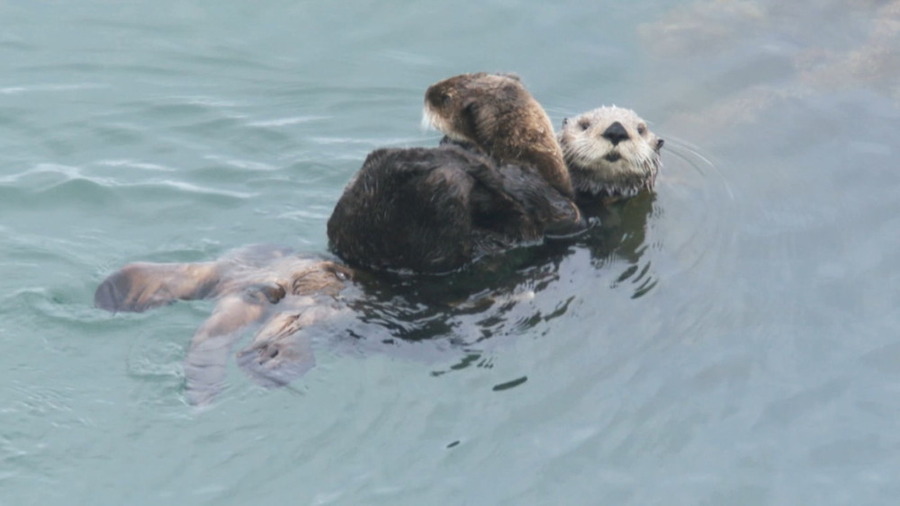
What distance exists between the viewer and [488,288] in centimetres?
624

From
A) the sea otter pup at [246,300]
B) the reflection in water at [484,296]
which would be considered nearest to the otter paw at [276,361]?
the sea otter pup at [246,300]

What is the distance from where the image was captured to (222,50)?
29.3ft

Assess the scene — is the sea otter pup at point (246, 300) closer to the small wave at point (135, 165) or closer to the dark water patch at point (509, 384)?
the dark water patch at point (509, 384)

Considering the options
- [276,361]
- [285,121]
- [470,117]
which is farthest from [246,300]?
[285,121]

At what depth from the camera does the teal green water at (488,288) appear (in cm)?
524

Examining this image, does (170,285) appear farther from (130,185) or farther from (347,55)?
(347,55)

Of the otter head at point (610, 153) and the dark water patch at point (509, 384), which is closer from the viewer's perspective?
the dark water patch at point (509, 384)

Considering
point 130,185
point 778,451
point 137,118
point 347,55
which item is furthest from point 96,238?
point 778,451

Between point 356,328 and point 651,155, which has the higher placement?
point 651,155

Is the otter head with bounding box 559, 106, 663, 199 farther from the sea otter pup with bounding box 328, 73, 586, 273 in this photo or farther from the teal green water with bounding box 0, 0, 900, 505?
the sea otter pup with bounding box 328, 73, 586, 273

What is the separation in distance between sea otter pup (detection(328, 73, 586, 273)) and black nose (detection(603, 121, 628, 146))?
0.42 m

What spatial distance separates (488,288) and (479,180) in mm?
565

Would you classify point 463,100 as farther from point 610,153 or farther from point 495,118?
point 610,153

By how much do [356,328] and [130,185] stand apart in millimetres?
2164
